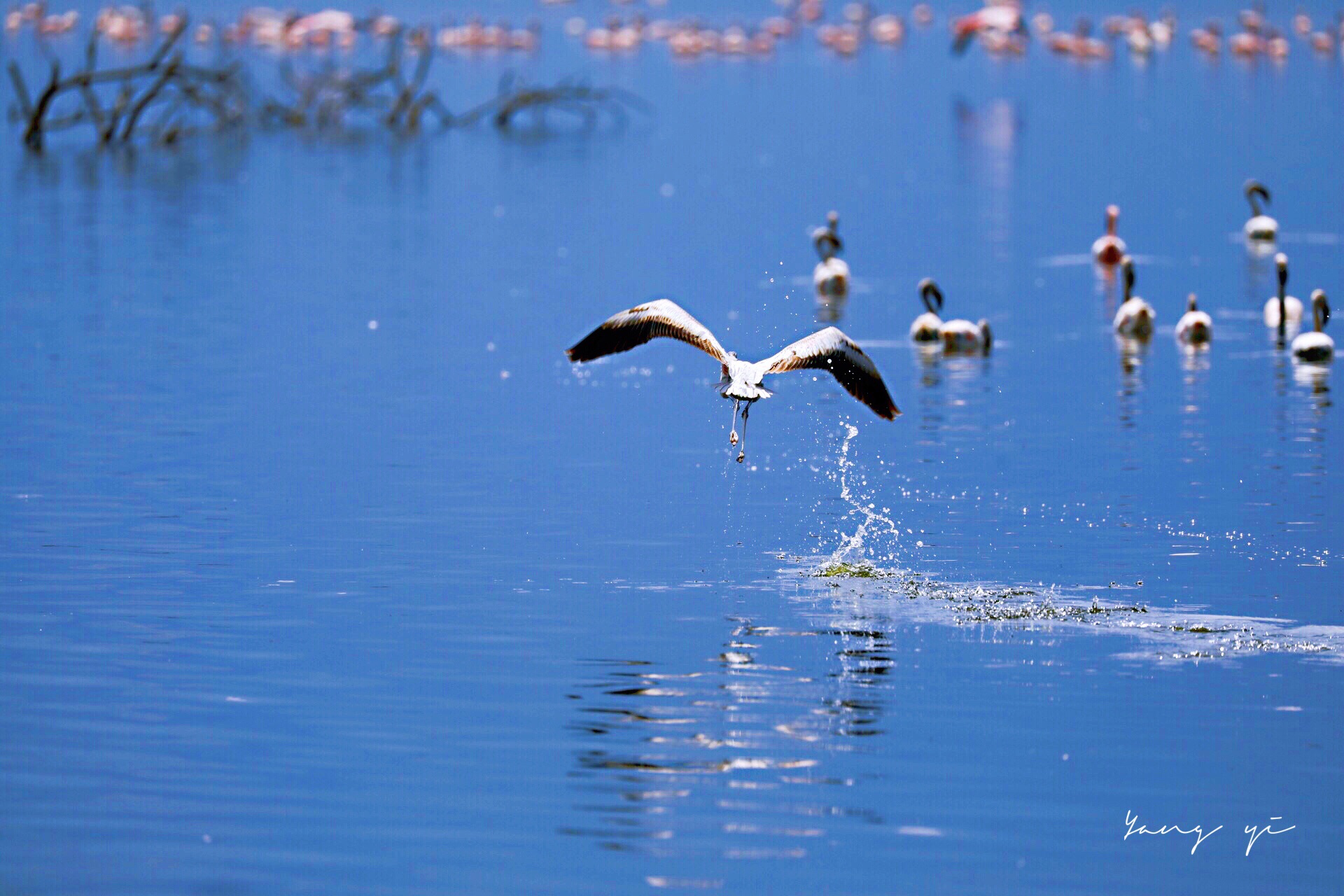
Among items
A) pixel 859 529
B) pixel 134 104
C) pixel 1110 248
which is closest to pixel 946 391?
pixel 859 529

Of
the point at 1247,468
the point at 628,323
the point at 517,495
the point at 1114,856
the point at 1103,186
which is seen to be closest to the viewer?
the point at 1114,856

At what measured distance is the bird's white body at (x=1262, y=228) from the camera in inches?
1594

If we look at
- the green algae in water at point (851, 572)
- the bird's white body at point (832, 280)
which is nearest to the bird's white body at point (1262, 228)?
the bird's white body at point (832, 280)

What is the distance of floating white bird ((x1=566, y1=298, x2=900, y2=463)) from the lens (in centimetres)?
Result: 1523

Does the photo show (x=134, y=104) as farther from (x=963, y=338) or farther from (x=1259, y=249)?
(x=963, y=338)

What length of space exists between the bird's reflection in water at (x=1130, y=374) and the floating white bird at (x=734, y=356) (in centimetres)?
819

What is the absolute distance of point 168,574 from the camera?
16.8 metres

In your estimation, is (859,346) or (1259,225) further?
(1259,225)

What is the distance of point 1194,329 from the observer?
29359 millimetres

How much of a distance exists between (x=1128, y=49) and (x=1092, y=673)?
109m

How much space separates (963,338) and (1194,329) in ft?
9.86

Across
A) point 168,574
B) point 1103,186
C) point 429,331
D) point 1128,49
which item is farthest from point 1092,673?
point 1128,49

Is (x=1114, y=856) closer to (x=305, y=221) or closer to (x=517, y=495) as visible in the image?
(x=517, y=495)

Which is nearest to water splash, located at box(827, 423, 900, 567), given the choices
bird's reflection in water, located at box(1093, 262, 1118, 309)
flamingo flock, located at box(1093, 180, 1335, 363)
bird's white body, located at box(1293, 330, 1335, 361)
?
bird's white body, located at box(1293, 330, 1335, 361)
